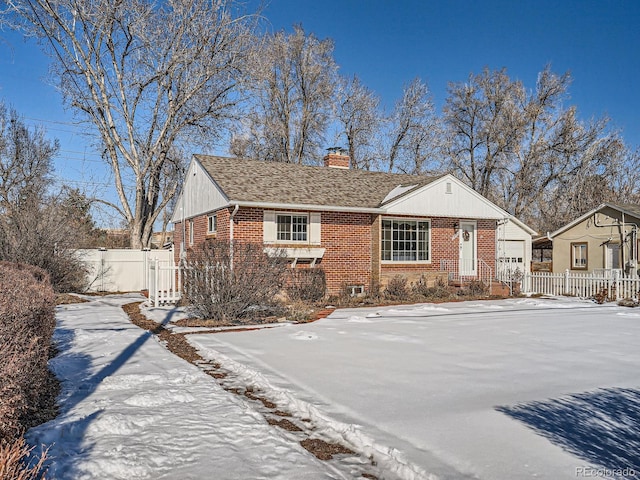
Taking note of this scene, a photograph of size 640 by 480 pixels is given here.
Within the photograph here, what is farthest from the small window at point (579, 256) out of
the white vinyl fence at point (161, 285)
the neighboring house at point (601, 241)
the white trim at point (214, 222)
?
the white vinyl fence at point (161, 285)

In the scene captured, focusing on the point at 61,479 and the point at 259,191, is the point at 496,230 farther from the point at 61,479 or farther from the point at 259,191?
the point at 61,479

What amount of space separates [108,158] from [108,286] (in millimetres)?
7427

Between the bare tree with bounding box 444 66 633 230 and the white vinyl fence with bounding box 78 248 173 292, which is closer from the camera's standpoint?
the white vinyl fence with bounding box 78 248 173 292

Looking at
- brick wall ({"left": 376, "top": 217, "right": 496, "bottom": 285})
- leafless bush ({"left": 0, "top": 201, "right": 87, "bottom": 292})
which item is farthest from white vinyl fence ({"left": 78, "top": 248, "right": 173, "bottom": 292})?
brick wall ({"left": 376, "top": 217, "right": 496, "bottom": 285})

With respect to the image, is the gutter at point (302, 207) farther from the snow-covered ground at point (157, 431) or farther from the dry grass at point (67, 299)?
the snow-covered ground at point (157, 431)

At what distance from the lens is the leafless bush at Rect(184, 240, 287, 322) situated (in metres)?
10.7

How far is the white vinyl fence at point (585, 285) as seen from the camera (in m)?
16.8

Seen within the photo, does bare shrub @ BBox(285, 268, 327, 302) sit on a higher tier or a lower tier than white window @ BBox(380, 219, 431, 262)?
lower

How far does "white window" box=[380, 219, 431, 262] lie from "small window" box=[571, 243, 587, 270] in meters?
10.8

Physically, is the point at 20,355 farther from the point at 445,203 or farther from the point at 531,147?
the point at 531,147

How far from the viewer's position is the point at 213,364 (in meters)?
7.15

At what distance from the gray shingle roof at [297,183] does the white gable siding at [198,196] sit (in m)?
0.34

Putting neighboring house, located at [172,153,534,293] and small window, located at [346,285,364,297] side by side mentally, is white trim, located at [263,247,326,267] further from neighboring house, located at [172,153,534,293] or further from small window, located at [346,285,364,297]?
small window, located at [346,285,364,297]

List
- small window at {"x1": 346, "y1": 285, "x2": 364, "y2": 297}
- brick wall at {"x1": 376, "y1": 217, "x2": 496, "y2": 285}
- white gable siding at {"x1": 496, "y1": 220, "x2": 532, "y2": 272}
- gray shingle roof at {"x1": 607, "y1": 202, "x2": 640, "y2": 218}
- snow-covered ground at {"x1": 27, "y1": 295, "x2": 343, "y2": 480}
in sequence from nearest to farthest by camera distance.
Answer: snow-covered ground at {"x1": 27, "y1": 295, "x2": 343, "y2": 480} < small window at {"x1": 346, "y1": 285, "x2": 364, "y2": 297} < brick wall at {"x1": 376, "y1": 217, "x2": 496, "y2": 285} < gray shingle roof at {"x1": 607, "y1": 202, "x2": 640, "y2": 218} < white gable siding at {"x1": 496, "y1": 220, "x2": 532, "y2": 272}
